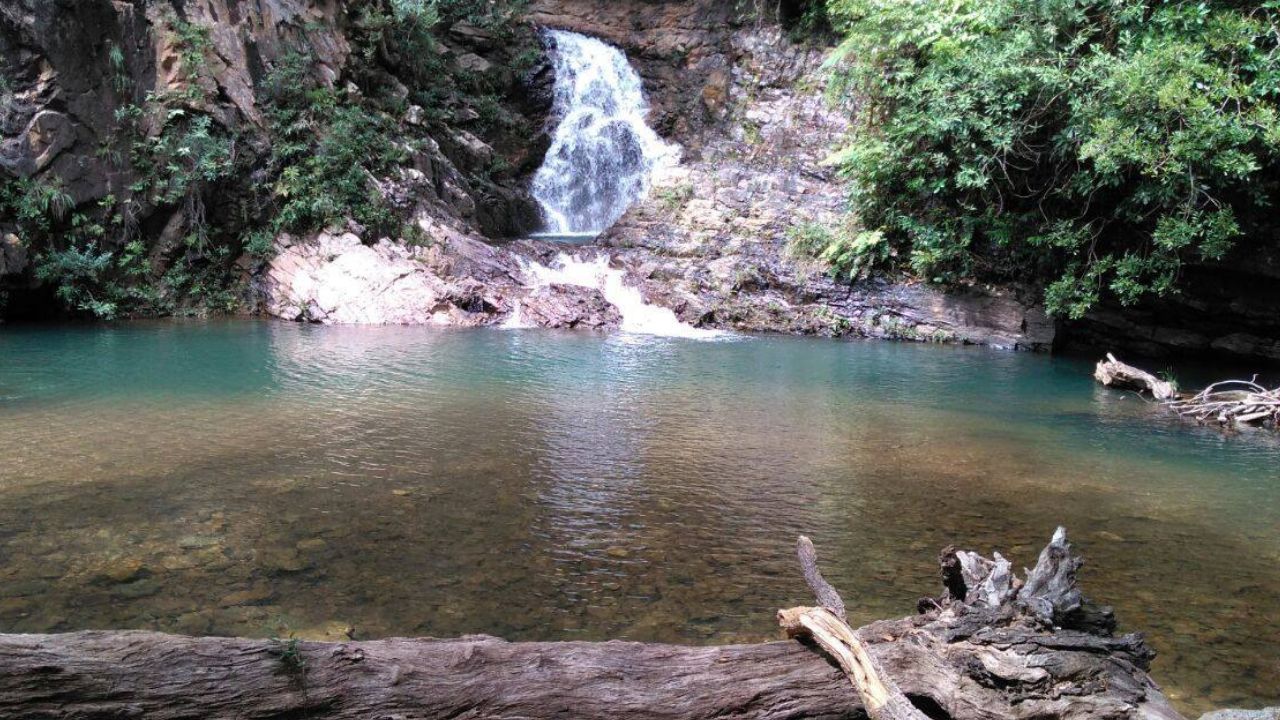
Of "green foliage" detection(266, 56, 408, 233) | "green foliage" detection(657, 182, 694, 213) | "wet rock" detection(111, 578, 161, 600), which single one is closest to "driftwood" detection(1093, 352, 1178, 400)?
"green foliage" detection(657, 182, 694, 213)

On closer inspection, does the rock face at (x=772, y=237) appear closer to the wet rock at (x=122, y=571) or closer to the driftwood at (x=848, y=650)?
the wet rock at (x=122, y=571)

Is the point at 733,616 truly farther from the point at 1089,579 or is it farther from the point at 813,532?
the point at 1089,579

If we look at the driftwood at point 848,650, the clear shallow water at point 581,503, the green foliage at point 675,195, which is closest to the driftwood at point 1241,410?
the clear shallow water at point 581,503

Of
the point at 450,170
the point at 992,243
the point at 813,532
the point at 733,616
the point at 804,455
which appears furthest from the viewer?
the point at 450,170

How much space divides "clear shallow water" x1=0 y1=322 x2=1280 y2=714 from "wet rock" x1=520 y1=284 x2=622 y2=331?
552cm

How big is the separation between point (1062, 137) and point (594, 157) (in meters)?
12.4

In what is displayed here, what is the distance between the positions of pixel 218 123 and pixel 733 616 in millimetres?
16601

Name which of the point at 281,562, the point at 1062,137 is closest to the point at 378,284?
the point at 281,562

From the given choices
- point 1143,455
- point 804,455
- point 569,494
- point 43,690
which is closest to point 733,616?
point 569,494

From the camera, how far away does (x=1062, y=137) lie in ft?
40.6

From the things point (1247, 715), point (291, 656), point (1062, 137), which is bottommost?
point (1247, 715)

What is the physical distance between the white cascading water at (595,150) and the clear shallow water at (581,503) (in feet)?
39.0

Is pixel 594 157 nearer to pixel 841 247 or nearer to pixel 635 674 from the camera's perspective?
pixel 841 247

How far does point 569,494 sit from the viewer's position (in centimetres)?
533
